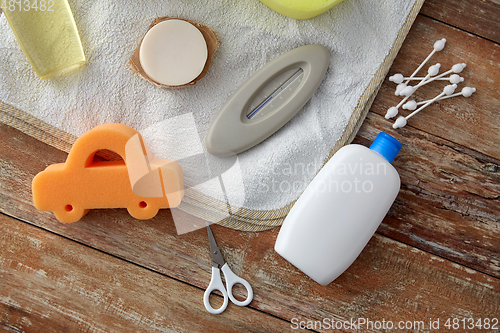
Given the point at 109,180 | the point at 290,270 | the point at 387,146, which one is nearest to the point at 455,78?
the point at 387,146

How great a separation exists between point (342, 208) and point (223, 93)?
0.78 feet

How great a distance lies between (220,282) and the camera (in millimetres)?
527

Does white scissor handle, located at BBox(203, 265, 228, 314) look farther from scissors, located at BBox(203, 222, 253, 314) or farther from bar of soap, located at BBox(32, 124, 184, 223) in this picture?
bar of soap, located at BBox(32, 124, 184, 223)

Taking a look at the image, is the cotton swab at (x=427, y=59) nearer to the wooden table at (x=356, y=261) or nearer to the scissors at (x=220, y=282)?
the wooden table at (x=356, y=261)

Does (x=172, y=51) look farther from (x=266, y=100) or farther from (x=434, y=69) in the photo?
(x=434, y=69)

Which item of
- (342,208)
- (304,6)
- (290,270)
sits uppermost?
(304,6)

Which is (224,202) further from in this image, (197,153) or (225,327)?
(225,327)

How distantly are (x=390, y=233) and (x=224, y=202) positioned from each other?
26 centimetres

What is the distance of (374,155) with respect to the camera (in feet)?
1.57

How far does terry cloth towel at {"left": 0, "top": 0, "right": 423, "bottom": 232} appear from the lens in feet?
1.67

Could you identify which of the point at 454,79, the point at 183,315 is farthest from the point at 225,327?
the point at 454,79

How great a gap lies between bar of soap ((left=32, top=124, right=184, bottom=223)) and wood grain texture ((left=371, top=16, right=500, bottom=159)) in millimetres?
335

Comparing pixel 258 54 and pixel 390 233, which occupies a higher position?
pixel 258 54

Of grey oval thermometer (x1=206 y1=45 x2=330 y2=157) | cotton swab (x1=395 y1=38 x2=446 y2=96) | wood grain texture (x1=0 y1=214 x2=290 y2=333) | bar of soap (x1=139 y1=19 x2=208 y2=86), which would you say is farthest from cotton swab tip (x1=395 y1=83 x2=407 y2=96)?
wood grain texture (x1=0 y1=214 x2=290 y2=333)
